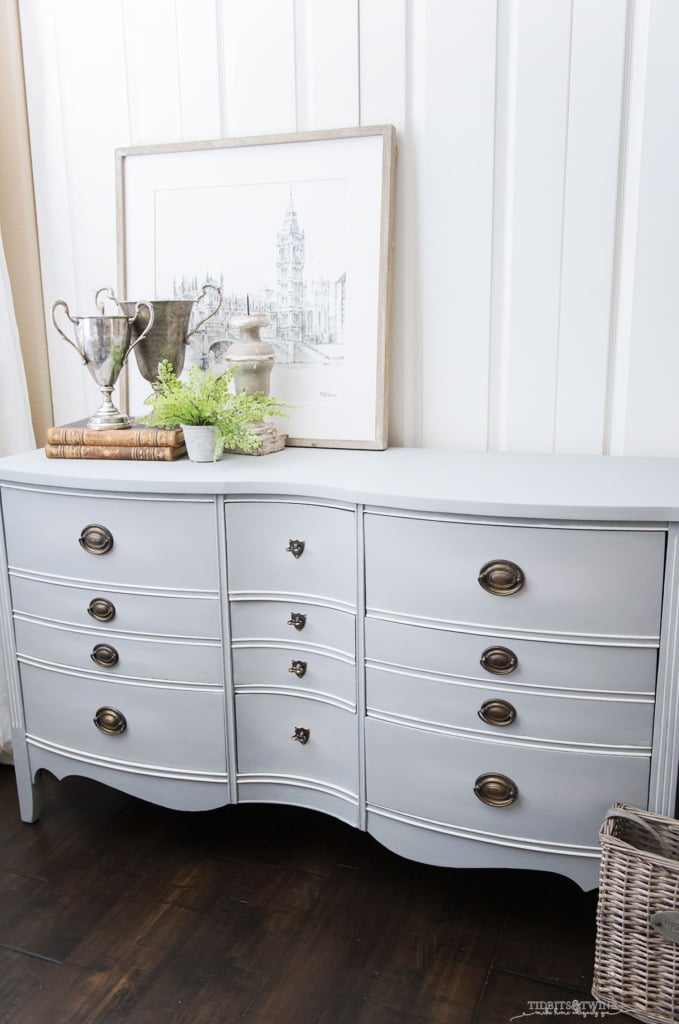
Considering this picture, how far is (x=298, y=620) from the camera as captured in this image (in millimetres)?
1713

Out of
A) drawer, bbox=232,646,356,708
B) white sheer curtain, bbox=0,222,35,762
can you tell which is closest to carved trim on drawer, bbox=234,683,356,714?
drawer, bbox=232,646,356,708

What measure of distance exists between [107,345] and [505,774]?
1.24 meters

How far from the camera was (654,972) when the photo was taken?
4.72 feet

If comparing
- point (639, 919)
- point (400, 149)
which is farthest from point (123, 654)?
point (400, 149)

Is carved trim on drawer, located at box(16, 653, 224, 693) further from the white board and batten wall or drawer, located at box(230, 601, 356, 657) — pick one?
the white board and batten wall

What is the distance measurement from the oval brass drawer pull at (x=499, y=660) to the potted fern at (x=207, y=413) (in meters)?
0.69

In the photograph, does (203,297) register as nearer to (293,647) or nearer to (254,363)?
(254,363)

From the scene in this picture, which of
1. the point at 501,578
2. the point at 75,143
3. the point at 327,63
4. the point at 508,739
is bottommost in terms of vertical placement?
the point at 508,739

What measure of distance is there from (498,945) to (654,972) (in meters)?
0.29

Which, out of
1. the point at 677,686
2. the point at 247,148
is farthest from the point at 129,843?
the point at 247,148

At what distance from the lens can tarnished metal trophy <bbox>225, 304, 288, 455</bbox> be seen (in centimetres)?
190

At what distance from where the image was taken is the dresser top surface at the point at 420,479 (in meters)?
1.44

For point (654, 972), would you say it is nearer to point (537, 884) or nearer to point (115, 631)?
point (537, 884)

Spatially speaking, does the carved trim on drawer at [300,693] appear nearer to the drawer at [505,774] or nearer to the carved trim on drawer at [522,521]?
the drawer at [505,774]
